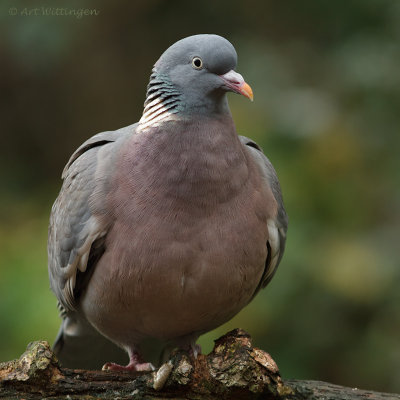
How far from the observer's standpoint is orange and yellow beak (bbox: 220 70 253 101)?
3.48 meters

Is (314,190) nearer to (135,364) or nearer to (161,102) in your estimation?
(135,364)

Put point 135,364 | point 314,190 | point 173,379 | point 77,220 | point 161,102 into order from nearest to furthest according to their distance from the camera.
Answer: point 173,379
point 161,102
point 77,220
point 135,364
point 314,190

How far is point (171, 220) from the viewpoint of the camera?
139 inches

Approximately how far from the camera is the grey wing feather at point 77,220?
12.2ft

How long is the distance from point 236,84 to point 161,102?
382mm

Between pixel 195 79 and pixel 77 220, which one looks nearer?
pixel 195 79

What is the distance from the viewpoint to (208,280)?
11.8 feet

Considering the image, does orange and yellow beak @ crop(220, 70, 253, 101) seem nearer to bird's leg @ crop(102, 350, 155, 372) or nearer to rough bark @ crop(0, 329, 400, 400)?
rough bark @ crop(0, 329, 400, 400)

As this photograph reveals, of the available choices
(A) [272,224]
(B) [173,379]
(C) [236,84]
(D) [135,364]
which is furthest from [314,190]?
(B) [173,379]

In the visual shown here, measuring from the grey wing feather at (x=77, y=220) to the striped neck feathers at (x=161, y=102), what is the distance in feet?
0.90

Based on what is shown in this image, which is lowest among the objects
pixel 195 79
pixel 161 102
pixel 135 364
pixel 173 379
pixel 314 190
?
pixel 135 364

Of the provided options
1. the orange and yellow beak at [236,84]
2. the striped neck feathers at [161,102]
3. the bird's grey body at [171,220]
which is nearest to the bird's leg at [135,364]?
the bird's grey body at [171,220]

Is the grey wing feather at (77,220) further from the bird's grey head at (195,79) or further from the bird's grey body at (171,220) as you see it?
the bird's grey head at (195,79)

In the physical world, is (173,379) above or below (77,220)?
below
